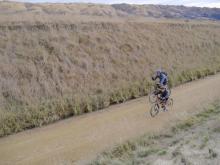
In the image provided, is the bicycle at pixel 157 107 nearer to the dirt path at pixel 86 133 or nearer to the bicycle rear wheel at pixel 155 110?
the bicycle rear wheel at pixel 155 110

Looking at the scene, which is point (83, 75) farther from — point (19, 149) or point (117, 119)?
point (19, 149)

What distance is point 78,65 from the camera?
28.6 m

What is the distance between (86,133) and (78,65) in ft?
34.4

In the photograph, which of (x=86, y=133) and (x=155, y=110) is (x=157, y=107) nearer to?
(x=155, y=110)

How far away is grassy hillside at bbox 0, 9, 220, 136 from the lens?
2256 centimetres

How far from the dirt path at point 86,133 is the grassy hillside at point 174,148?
148cm

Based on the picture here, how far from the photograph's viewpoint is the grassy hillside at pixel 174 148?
11.1m

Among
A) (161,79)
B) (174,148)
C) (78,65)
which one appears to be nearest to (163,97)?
(161,79)

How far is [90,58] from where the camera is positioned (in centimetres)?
3012

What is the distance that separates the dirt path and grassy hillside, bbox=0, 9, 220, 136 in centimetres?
104

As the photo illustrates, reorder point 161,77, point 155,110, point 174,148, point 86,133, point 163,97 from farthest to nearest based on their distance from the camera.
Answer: point 163,97
point 155,110
point 161,77
point 86,133
point 174,148

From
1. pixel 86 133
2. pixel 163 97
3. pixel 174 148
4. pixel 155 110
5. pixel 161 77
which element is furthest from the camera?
pixel 163 97

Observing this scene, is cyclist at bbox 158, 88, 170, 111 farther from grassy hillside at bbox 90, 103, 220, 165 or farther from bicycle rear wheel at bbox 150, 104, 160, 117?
grassy hillside at bbox 90, 103, 220, 165

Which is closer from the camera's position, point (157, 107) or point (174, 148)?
point (174, 148)
